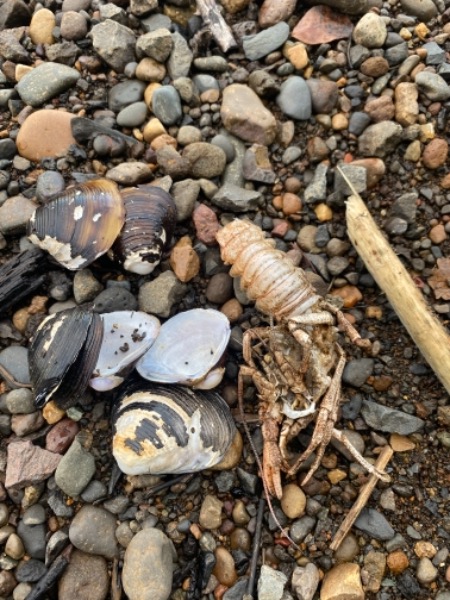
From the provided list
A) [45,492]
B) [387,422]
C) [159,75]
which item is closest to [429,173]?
[387,422]

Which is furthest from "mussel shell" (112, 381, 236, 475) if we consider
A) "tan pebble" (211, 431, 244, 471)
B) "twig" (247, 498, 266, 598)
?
"twig" (247, 498, 266, 598)

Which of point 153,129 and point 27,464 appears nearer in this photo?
point 27,464

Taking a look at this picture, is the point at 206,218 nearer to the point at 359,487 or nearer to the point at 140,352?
the point at 140,352

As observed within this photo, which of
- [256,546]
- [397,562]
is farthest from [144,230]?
[397,562]

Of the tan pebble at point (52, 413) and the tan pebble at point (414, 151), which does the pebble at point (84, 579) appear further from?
the tan pebble at point (414, 151)

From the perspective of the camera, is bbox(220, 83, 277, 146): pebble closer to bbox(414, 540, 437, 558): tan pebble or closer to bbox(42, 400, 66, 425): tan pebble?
bbox(42, 400, 66, 425): tan pebble

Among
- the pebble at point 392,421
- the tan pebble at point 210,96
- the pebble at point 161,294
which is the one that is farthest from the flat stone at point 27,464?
the tan pebble at point 210,96

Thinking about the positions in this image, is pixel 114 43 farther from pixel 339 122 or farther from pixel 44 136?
pixel 339 122
